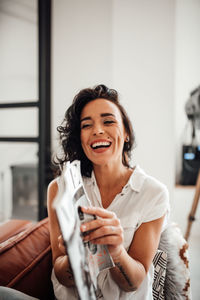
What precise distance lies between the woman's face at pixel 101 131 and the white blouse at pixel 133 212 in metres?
0.14

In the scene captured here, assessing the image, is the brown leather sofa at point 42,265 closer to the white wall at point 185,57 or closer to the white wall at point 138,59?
the white wall at point 138,59

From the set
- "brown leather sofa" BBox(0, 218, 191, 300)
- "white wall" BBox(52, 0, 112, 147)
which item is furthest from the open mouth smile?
"white wall" BBox(52, 0, 112, 147)

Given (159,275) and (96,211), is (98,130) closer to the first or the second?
(96,211)

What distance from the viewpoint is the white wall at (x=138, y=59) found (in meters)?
1.83

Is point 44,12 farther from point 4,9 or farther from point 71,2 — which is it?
point 4,9

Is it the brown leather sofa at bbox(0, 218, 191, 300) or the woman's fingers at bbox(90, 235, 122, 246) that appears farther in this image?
the brown leather sofa at bbox(0, 218, 191, 300)

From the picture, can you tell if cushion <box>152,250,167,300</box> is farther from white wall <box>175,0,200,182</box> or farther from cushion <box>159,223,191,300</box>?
white wall <box>175,0,200,182</box>

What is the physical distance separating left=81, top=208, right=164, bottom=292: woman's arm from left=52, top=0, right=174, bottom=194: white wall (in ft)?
3.78

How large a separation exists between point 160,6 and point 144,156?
125 centimetres

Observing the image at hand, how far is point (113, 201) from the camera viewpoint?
35.6 inches

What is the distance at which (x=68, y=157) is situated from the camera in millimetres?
1100

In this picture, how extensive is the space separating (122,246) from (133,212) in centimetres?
23

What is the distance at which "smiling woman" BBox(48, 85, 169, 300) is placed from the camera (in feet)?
2.33

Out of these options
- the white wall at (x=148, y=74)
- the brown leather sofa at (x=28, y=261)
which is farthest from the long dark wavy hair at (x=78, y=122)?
the white wall at (x=148, y=74)
